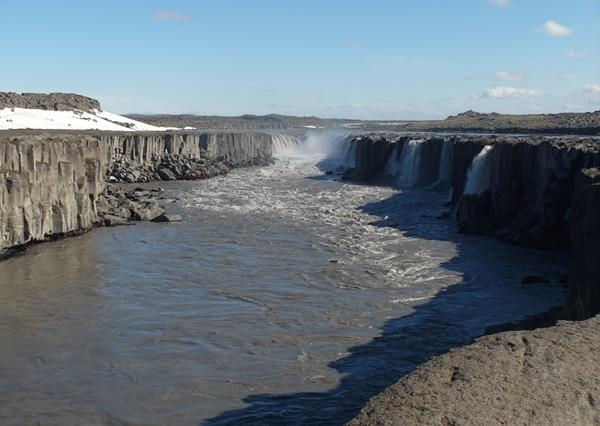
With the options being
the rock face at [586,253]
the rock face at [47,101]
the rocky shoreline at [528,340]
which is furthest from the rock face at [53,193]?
the rock face at [47,101]

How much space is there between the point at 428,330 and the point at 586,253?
13.7 feet

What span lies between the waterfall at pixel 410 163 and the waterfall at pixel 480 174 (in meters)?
14.8

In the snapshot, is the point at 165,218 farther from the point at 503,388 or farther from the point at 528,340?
the point at 503,388

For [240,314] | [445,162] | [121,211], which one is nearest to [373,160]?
[445,162]

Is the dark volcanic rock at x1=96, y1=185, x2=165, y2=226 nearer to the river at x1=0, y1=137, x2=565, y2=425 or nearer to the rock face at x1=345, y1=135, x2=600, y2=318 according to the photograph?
the river at x1=0, y1=137, x2=565, y2=425

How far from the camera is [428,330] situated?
1680cm

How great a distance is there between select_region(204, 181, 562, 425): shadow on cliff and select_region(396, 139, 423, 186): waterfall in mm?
23554

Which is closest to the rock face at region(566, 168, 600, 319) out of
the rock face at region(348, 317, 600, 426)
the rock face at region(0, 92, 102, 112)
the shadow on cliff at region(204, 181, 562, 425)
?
the shadow on cliff at region(204, 181, 562, 425)

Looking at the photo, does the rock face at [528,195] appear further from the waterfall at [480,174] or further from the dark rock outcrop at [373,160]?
the dark rock outcrop at [373,160]

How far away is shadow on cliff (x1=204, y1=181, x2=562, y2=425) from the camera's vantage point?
40.4 feet

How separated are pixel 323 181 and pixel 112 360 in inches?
1805

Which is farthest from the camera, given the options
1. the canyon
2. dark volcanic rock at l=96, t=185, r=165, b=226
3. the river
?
dark volcanic rock at l=96, t=185, r=165, b=226

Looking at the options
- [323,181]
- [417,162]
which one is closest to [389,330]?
[417,162]

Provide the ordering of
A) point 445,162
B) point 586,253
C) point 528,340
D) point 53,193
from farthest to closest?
point 445,162 < point 53,193 < point 586,253 < point 528,340
